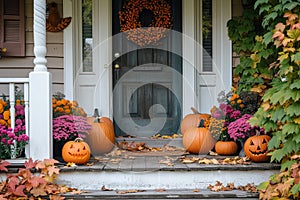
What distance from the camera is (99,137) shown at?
355 centimetres

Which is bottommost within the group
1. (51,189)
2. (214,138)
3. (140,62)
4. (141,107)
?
(51,189)

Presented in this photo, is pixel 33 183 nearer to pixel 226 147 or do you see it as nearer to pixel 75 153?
pixel 75 153

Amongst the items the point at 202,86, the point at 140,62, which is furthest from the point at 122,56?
the point at 202,86

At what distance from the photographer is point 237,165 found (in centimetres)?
303

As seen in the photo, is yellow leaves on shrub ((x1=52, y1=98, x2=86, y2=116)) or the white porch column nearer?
the white porch column

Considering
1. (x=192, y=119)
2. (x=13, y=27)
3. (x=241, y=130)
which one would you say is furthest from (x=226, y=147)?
(x=13, y=27)

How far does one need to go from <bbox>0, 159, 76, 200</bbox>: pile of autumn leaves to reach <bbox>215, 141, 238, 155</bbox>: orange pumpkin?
4.83 ft

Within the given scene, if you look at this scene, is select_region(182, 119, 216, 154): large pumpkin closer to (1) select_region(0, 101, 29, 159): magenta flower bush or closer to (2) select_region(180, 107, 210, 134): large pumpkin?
(2) select_region(180, 107, 210, 134): large pumpkin

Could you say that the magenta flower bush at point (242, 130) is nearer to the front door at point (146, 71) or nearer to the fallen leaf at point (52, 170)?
the front door at point (146, 71)

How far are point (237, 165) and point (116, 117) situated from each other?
179cm

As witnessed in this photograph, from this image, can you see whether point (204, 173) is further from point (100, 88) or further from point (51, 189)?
point (100, 88)

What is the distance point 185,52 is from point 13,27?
6.67 feet

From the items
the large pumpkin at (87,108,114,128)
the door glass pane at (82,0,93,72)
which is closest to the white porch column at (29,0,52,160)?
the large pumpkin at (87,108,114,128)

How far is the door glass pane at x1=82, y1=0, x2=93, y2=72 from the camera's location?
4137 millimetres
